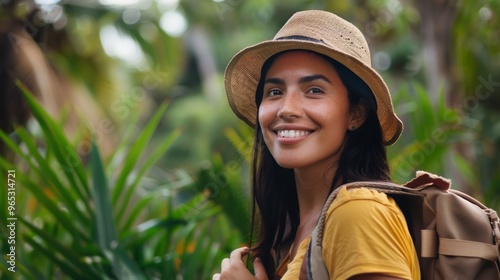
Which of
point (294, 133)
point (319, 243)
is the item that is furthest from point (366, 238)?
point (294, 133)

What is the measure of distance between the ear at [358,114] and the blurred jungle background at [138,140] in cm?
106

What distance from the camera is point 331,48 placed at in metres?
2.04

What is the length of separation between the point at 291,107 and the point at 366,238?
1.66ft

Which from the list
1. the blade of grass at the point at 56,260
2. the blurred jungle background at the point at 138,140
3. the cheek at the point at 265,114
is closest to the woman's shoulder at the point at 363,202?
the cheek at the point at 265,114

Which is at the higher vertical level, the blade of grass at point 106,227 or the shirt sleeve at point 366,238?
the blade of grass at point 106,227

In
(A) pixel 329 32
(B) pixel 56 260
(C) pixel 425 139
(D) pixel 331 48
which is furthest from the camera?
(C) pixel 425 139

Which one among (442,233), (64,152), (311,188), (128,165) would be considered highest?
(64,152)

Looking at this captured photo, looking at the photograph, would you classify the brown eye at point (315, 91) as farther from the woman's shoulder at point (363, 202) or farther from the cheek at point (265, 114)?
the woman's shoulder at point (363, 202)

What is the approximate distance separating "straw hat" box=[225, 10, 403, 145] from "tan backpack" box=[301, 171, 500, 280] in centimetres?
30

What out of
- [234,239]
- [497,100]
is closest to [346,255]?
[234,239]

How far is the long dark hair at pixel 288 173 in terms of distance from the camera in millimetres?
2123

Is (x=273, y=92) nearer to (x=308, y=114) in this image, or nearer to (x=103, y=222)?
(x=308, y=114)

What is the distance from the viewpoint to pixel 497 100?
12359 mm

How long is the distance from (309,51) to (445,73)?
586cm
